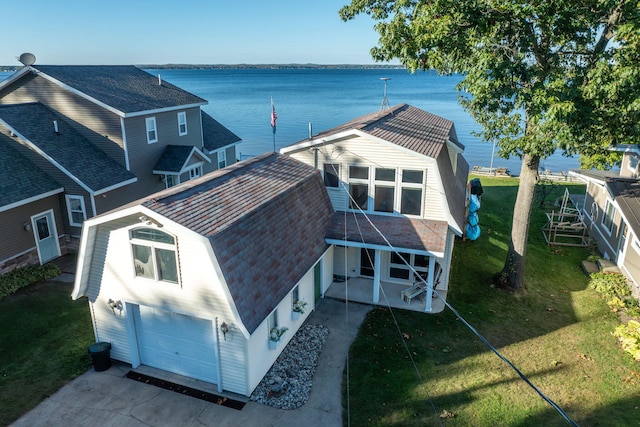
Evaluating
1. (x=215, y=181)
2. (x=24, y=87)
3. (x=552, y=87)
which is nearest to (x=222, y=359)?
(x=215, y=181)

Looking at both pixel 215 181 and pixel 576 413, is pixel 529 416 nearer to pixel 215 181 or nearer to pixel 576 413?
pixel 576 413

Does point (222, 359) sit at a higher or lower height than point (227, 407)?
higher

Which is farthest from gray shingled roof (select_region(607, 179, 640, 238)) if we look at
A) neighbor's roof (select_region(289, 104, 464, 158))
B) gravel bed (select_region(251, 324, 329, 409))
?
gravel bed (select_region(251, 324, 329, 409))

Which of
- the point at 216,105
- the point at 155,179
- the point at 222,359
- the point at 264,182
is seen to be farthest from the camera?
the point at 216,105

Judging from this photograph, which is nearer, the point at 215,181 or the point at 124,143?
the point at 215,181

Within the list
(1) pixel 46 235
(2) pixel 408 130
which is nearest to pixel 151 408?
(1) pixel 46 235

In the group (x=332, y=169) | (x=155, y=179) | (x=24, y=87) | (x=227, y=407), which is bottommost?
(x=227, y=407)

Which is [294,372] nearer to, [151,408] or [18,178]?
[151,408]
